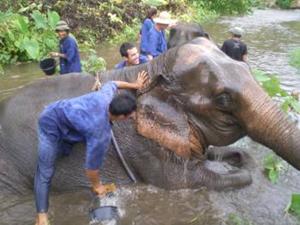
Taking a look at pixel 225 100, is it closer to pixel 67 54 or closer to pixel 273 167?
pixel 273 167

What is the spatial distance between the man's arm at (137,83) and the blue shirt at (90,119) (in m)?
0.34

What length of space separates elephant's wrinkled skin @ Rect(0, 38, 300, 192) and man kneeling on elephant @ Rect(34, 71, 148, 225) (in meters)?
0.49

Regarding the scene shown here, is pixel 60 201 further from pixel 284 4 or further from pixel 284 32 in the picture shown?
pixel 284 4

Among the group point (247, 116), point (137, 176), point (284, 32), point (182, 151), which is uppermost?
point (247, 116)

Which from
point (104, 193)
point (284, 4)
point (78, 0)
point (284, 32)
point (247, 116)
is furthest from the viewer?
point (284, 4)

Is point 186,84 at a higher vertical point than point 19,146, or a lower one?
higher

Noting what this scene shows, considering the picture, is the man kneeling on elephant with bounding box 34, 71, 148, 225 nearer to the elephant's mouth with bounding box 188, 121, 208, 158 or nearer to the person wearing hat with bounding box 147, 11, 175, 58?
the elephant's mouth with bounding box 188, 121, 208, 158

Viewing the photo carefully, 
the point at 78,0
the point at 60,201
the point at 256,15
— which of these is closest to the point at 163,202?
the point at 60,201

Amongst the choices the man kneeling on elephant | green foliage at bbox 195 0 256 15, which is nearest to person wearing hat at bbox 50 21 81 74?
the man kneeling on elephant

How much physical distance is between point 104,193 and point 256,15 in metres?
18.6

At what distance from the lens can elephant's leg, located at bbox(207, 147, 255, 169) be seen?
5.67 metres

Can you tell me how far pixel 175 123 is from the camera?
15.3 ft

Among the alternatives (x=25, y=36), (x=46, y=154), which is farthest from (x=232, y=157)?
(x=25, y=36)

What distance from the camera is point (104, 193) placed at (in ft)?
15.6
